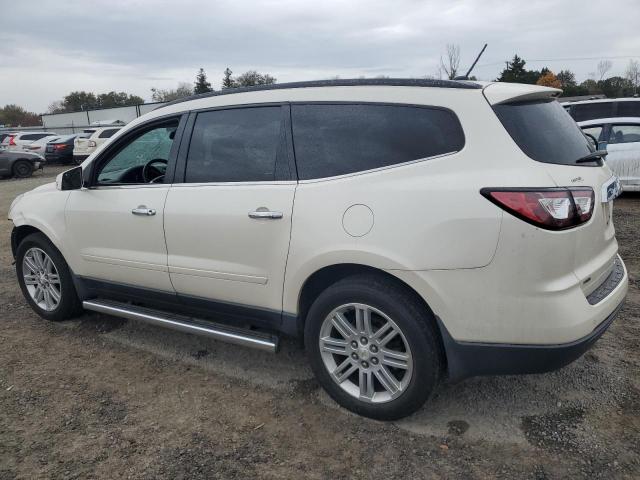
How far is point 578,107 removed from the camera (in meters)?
13.0

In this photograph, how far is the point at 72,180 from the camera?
4.07m

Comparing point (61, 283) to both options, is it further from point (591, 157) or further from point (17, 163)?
point (17, 163)

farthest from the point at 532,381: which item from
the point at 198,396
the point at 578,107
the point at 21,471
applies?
the point at 578,107

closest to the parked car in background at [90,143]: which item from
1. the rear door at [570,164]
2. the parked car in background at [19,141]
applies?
the parked car in background at [19,141]

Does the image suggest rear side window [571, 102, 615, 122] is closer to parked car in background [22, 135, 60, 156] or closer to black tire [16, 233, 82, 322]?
black tire [16, 233, 82, 322]

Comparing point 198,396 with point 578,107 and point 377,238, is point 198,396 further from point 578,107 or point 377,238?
point 578,107

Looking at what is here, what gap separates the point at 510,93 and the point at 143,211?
246 centimetres

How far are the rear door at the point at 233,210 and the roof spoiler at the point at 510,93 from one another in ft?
3.80

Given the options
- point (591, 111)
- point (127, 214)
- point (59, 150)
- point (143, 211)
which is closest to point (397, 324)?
point (143, 211)

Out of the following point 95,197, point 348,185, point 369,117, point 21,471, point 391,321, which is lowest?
point 21,471

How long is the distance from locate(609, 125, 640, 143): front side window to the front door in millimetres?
8751

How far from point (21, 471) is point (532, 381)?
2958mm

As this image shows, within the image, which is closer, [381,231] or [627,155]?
[381,231]

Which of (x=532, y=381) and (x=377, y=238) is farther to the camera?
(x=532, y=381)
